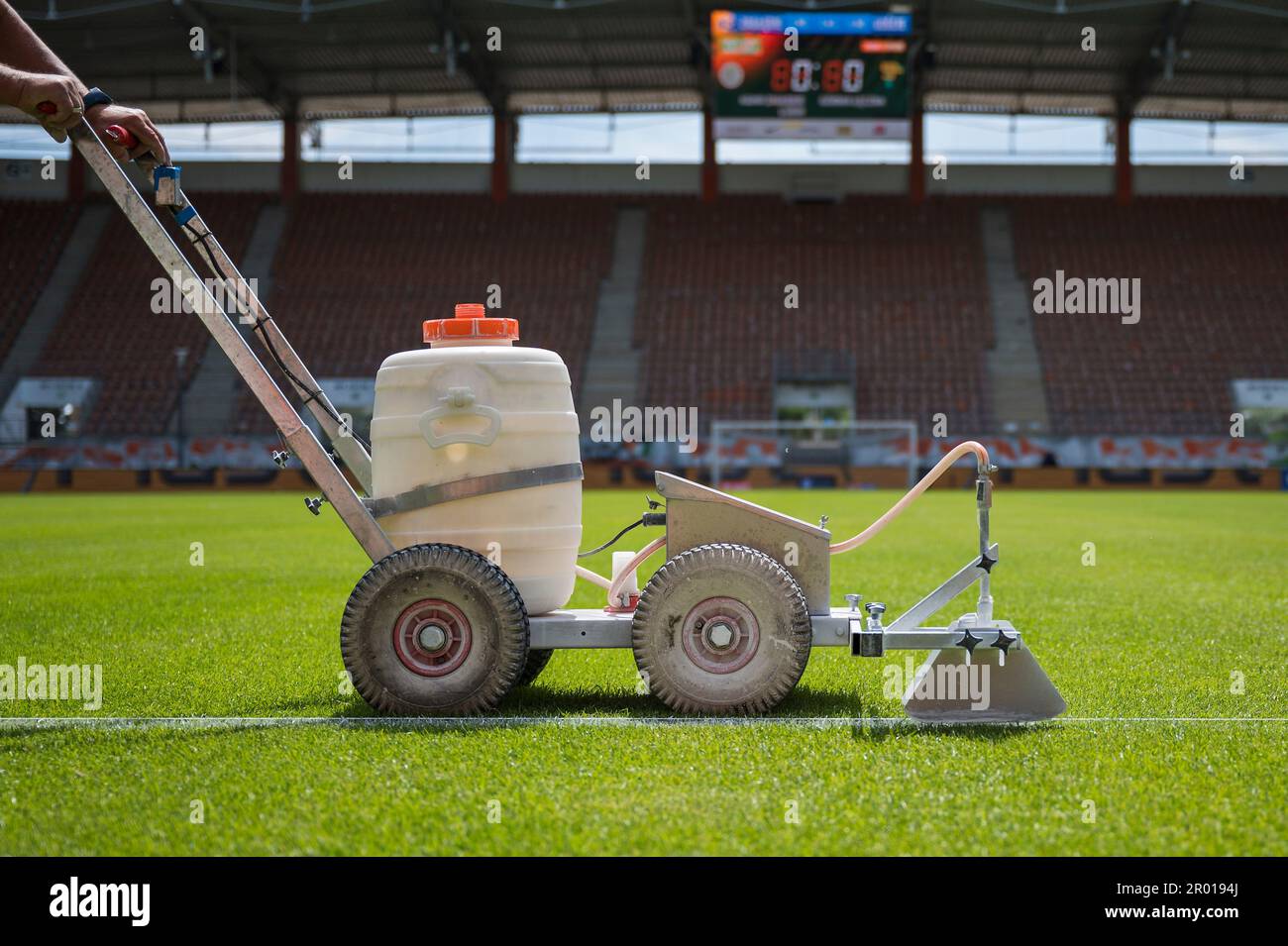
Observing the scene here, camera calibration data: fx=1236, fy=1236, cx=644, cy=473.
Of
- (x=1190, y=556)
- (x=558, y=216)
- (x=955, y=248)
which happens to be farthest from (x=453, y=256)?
(x=1190, y=556)

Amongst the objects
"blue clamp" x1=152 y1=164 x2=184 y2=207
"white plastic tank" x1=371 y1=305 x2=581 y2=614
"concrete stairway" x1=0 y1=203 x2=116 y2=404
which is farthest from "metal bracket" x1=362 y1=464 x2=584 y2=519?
"concrete stairway" x1=0 y1=203 x2=116 y2=404

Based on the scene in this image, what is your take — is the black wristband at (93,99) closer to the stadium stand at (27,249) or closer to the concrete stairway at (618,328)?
the concrete stairway at (618,328)

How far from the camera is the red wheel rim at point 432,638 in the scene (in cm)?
462

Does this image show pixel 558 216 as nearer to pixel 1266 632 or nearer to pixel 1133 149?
pixel 1133 149

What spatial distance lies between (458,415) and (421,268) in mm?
38577

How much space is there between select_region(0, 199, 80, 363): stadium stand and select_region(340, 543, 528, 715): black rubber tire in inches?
1623

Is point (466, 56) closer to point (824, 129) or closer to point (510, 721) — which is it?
point (824, 129)

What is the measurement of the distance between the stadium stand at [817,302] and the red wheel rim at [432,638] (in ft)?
109

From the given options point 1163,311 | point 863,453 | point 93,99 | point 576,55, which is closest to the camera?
point 93,99

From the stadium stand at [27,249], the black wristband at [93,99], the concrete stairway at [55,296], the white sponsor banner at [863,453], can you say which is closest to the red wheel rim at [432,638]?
the black wristband at [93,99]

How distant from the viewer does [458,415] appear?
188 inches

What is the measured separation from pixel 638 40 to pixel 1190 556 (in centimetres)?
2787

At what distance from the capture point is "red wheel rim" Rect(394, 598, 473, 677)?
15.2 ft

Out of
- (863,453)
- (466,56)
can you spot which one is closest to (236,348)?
(863,453)
